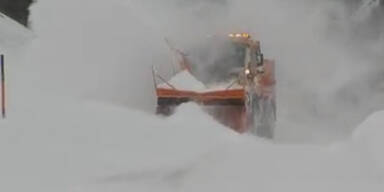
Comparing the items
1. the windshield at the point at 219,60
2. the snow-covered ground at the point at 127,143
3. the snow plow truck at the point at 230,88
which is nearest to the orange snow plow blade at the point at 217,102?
the snow plow truck at the point at 230,88

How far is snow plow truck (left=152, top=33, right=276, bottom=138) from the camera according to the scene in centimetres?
1316

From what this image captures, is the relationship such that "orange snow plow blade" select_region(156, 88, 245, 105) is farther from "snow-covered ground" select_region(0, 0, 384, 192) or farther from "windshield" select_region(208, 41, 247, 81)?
"windshield" select_region(208, 41, 247, 81)

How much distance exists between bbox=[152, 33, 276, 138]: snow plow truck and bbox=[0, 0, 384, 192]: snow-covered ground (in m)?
0.31

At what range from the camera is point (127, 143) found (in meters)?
9.11

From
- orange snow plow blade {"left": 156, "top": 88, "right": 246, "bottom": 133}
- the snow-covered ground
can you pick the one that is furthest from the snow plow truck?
the snow-covered ground

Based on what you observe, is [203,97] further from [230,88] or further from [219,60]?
[219,60]

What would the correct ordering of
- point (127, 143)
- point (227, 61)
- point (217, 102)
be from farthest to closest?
point (227, 61) → point (217, 102) → point (127, 143)

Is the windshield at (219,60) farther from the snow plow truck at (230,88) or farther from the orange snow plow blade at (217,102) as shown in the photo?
the orange snow plow blade at (217,102)

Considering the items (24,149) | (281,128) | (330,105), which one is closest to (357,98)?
(330,105)

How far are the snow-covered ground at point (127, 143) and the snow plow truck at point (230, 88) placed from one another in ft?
1.02

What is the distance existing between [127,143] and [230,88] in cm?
438

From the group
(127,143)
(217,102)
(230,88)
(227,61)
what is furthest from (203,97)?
(127,143)

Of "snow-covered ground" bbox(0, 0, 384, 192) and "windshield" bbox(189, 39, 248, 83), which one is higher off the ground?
"windshield" bbox(189, 39, 248, 83)

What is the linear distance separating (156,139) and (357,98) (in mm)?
13478
